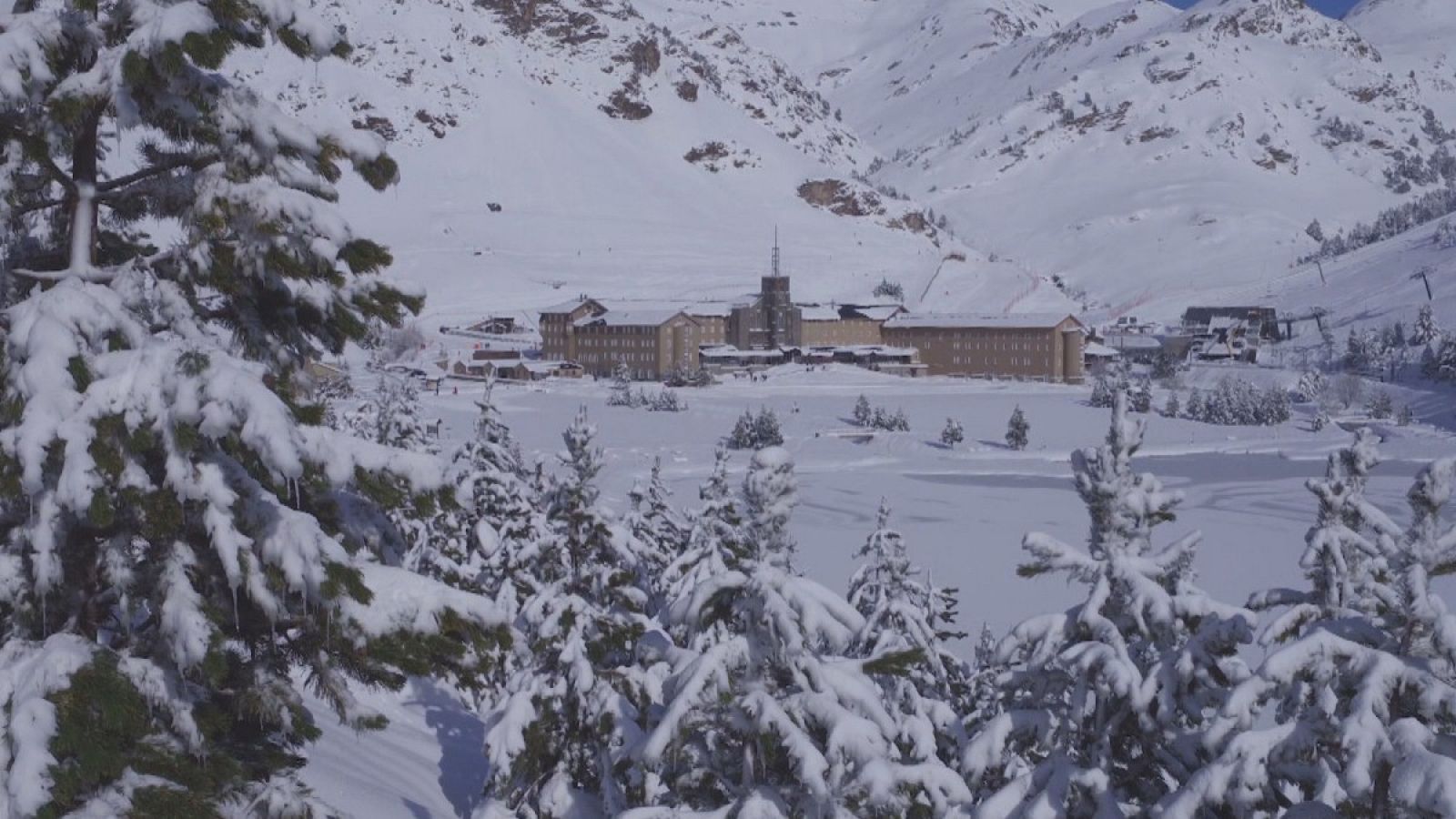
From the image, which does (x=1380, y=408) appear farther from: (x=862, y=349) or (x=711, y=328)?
(x=711, y=328)

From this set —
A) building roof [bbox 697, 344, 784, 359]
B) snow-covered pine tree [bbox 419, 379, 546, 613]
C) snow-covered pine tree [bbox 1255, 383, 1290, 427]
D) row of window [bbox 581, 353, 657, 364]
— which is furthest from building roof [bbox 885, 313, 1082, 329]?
snow-covered pine tree [bbox 419, 379, 546, 613]

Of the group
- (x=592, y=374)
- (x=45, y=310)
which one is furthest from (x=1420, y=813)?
(x=592, y=374)

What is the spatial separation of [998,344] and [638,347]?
2746 cm

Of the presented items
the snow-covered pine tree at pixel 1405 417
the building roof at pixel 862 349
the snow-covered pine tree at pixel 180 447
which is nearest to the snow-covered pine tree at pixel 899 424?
the snow-covered pine tree at pixel 1405 417

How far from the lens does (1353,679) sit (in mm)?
5707

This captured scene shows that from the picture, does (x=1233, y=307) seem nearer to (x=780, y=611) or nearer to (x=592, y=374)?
(x=592, y=374)

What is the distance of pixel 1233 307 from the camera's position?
382 feet

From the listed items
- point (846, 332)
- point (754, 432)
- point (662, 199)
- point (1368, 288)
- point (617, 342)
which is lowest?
point (754, 432)

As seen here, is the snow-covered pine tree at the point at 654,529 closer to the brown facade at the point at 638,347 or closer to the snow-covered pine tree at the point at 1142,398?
the snow-covered pine tree at the point at 1142,398

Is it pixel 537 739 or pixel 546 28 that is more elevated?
pixel 546 28

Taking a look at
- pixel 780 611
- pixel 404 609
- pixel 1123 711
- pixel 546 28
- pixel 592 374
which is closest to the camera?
pixel 404 609

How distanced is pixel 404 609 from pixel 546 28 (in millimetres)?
187116

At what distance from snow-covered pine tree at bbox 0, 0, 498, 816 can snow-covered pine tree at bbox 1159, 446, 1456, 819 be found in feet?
11.7

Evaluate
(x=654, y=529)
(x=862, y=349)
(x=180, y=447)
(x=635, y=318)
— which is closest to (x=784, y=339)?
(x=862, y=349)
